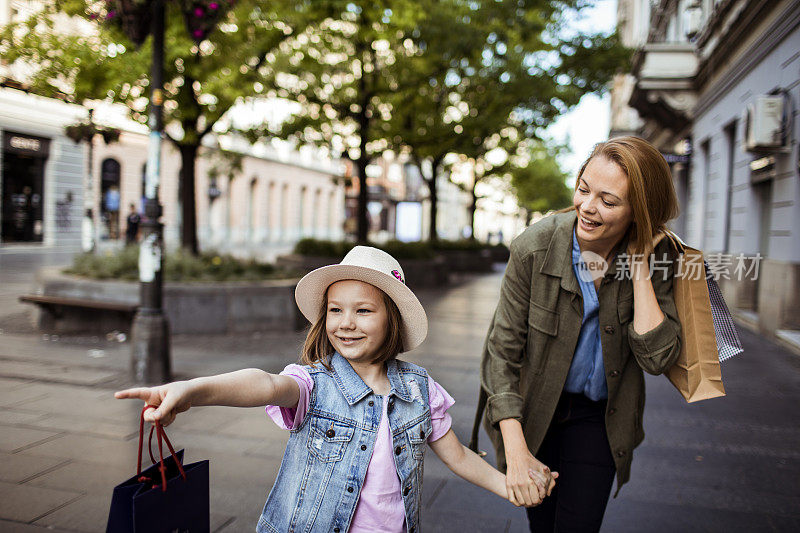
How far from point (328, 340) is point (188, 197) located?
10954mm

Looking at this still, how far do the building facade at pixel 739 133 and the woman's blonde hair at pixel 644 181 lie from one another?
2.12 meters

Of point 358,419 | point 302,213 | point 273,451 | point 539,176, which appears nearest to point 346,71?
point 273,451

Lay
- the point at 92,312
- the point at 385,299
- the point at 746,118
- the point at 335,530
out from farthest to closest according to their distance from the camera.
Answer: the point at 746,118 → the point at 92,312 → the point at 385,299 → the point at 335,530

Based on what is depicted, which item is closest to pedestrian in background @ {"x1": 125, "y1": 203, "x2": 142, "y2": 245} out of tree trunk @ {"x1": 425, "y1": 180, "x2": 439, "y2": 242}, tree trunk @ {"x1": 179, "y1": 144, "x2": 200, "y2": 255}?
tree trunk @ {"x1": 425, "y1": 180, "x2": 439, "y2": 242}

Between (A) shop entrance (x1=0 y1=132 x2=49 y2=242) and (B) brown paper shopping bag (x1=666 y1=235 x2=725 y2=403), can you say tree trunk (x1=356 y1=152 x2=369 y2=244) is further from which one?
(A) shop entrance (x1=0 y1=132 x2=49 y2=242)

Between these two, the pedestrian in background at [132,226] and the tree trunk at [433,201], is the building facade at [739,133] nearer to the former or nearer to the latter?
the tree trunk at [433,201]

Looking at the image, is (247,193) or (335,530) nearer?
(335,530)

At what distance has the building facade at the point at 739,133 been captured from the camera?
9367mm

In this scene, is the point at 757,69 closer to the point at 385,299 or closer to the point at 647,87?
the point at 647,87

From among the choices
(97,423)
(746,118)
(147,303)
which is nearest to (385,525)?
(97,423)

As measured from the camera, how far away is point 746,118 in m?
10.6

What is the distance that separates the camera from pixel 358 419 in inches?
80.8

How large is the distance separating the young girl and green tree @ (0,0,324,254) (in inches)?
267

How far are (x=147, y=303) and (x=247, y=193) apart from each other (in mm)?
35282
